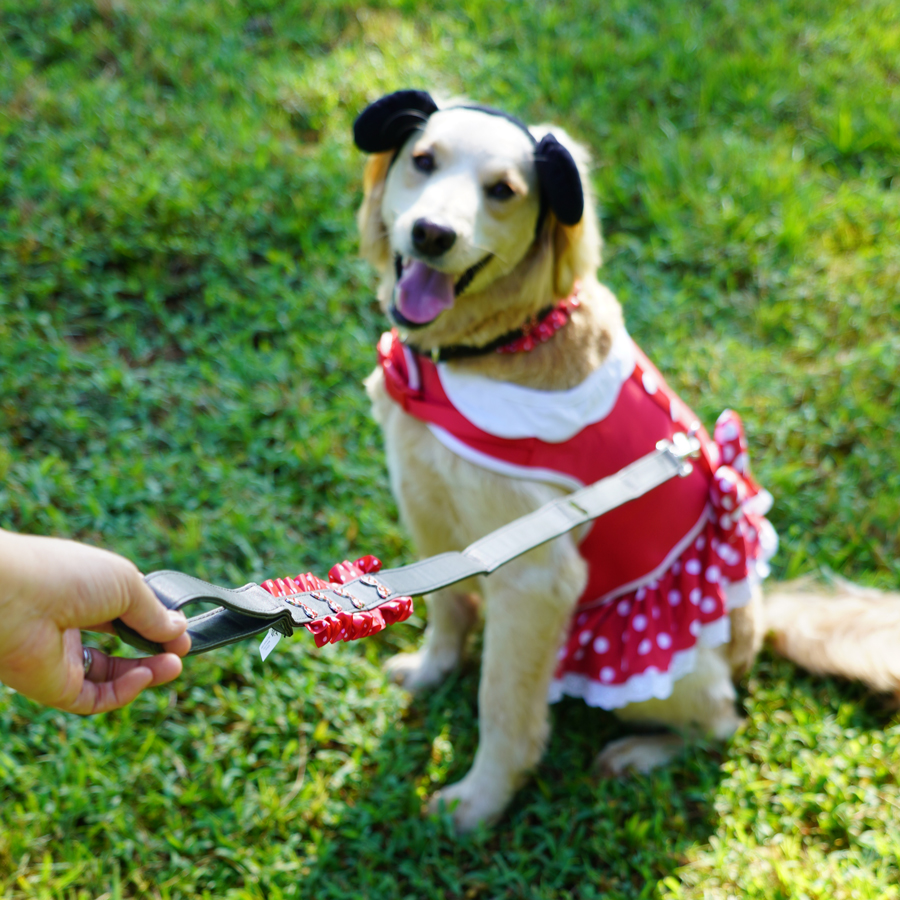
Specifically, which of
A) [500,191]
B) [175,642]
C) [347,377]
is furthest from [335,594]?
[347,377]

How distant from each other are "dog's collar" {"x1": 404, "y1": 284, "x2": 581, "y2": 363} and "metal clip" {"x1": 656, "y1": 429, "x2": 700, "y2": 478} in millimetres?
456

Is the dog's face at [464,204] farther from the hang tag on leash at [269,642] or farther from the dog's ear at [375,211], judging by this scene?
the hang tag on leash at [269,642]

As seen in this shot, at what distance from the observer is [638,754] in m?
2.59

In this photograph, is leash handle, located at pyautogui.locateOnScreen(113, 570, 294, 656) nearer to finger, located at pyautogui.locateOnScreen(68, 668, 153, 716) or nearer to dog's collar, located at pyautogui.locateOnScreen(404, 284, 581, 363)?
finger, located at pyautogui.locateOnScreen(68, 668, 153, 716)

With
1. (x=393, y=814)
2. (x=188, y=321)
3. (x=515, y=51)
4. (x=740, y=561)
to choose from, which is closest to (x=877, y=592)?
(x=740, y=561)

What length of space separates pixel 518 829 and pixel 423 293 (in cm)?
165

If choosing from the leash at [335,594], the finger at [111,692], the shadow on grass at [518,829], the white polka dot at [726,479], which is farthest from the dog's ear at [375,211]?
the shadow on grass at [518,829]

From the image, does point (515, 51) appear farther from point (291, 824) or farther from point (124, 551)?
point (291, 824)

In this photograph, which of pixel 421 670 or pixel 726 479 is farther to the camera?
pixel 421 670

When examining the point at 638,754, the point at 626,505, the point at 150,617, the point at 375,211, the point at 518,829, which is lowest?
the point at 518,829

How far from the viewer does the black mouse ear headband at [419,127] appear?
200cm

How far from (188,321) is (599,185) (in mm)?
2410

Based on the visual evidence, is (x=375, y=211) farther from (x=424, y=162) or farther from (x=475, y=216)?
(x=475, y=216)

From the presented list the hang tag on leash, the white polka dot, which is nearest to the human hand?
the hang tag on leash
